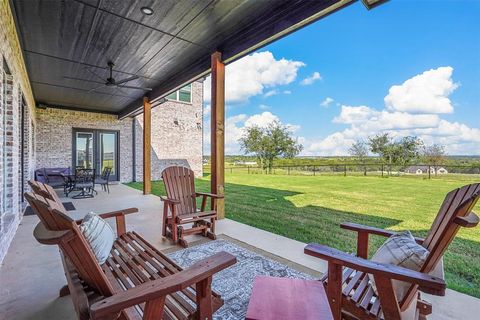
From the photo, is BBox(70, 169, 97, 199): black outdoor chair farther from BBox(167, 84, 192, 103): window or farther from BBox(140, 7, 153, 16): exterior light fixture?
BBox(167, 84, 192, 103): window

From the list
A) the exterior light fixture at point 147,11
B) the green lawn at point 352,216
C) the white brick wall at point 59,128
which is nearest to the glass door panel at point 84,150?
the white brick wall at point 59,128

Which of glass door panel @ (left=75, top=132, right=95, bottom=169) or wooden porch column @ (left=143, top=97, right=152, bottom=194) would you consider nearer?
wooden porch column @ (left=143, top=97, right=152, bottom=194)

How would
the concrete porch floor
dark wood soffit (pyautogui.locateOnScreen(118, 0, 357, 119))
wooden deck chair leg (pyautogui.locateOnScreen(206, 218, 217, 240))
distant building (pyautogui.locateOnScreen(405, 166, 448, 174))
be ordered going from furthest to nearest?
distant building (pyautogui.locateOnScreen(405, 166, 448, 174)) → wooden deck chair leg (pyautogui.locateOnScreen(206, 218, 217, 240)) → dark wood soffit (pyautogui.locateOnScreen(118, 0, 357, 119)) → the concrete porch floor

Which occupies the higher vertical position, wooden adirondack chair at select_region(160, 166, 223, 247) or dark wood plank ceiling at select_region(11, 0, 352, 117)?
dark wood plank ceiling at select_region(11, 0, 352, 117)

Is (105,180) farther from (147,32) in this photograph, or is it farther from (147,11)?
(147,11)

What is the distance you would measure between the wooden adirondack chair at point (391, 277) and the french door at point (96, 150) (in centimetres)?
1083

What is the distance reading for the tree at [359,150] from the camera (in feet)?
57.0

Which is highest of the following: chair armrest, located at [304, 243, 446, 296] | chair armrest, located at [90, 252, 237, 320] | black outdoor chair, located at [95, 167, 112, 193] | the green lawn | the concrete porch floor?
chair armrest, located at [304, 243, 446, 296]

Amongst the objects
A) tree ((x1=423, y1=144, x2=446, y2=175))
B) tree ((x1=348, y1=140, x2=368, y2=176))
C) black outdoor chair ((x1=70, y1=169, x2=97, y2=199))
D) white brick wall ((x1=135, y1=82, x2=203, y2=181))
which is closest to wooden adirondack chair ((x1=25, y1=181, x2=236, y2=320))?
black outdoor chair ((x1=70, y1=169, x2=97, y2=199))

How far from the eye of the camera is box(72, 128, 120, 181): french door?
9.88 m

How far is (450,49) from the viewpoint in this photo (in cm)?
919

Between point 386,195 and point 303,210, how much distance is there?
3.18m

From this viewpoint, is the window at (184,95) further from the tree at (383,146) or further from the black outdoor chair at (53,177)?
the tree at (383,146)

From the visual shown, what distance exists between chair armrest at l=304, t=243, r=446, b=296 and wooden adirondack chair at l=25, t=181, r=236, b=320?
1.72 ft
